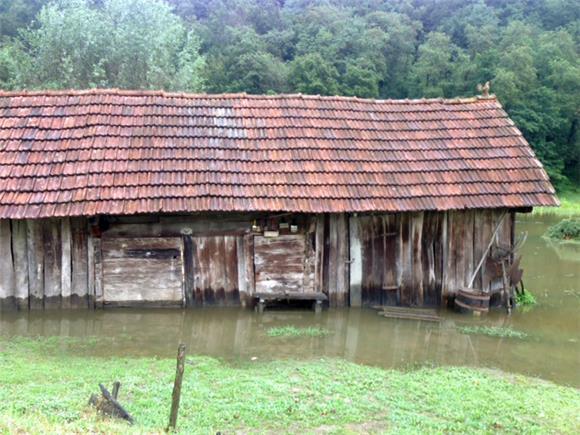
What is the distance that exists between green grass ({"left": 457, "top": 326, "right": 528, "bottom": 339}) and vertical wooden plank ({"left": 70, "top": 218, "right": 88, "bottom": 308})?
7.31 m

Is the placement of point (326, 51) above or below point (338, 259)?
above

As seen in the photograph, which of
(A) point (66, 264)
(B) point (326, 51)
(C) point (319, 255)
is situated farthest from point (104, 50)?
(B) point (326, 51)

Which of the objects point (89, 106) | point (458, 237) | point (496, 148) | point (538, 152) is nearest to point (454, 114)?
point (496, 148)

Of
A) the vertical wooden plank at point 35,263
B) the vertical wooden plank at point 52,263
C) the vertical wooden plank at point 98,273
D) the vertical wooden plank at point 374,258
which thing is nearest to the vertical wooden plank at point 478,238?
the vertical wooden plank at point 374,258

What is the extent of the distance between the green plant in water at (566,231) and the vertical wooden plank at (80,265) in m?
18.3

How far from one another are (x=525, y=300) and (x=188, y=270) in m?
7.56

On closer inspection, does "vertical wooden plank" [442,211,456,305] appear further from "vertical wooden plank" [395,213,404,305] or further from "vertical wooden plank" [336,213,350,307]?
"vertical wooden plank" [336,213,350,307]

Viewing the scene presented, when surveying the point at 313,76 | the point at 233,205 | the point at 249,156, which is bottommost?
the point at 233,205

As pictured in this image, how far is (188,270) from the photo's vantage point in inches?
422

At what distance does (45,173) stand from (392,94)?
159ft

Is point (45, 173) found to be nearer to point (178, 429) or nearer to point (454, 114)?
point (178, 429)

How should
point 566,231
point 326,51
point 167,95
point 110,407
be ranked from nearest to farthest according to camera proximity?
point 110,407 → point 167,95 → point 566,231 → point 326,51

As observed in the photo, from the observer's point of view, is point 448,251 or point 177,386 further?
point 448,251

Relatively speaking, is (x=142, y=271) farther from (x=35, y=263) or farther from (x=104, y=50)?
(x=104, y=50)
